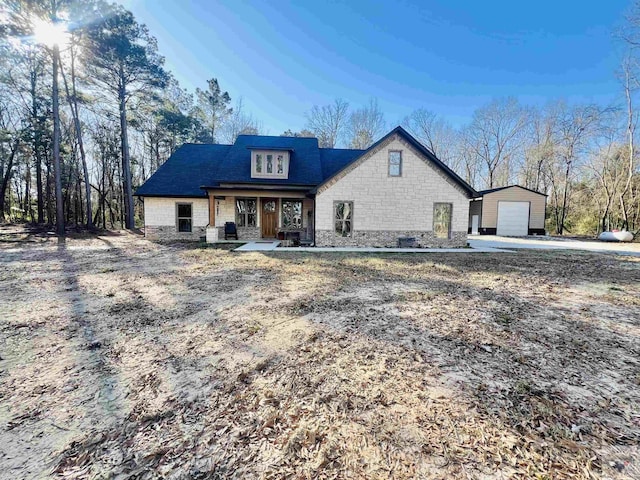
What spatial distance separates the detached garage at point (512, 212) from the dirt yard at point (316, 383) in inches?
742

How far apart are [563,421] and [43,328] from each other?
5879 millimetres

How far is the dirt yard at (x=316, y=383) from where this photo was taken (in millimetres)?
1845

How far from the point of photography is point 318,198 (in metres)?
13.6

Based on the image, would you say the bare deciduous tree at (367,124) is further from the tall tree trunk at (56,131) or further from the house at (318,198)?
the tall tree trunk at (56,131)

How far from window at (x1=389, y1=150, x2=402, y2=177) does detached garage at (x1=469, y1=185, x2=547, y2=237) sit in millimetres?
12741

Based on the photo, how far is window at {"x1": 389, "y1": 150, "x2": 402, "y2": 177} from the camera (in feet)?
44.1

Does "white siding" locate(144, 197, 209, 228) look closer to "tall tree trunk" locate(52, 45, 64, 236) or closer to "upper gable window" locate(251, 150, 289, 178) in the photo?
"upper gable window" locate(251, 150, 289, 178)

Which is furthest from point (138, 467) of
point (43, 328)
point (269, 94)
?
point (269, 94)

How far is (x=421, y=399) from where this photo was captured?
245cm

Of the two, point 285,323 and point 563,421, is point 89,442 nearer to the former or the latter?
point 285,323

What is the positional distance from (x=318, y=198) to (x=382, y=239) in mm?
3658

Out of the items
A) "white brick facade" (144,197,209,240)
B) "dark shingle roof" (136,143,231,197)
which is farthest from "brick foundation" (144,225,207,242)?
"dark shingle roof" (136,143,231,197)

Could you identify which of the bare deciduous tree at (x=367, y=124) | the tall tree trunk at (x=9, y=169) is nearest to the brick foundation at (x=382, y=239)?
the bare deciduous tree at (x=367, y=124)

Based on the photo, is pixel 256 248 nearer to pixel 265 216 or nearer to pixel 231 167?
pixel 265 216
